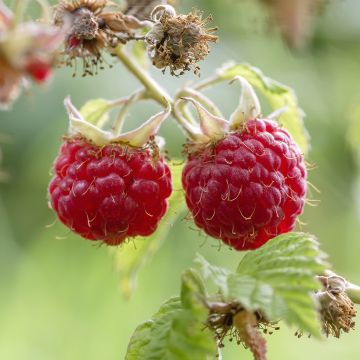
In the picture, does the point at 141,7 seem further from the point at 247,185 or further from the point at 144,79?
the point at 247,185

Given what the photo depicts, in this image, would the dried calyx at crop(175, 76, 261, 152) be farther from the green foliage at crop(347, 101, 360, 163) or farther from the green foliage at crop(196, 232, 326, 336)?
the green foliage at crop(347, 101, 360, 163)

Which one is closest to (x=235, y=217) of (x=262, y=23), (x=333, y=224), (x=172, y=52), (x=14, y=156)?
(x=172, y=52)

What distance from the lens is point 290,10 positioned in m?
1.76

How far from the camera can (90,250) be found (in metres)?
4.62

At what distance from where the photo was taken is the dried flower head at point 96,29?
6.09 feet

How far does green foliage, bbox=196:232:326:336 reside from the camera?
148 centimetres

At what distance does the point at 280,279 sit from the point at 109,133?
1.96 ft

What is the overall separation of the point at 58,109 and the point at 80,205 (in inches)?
125

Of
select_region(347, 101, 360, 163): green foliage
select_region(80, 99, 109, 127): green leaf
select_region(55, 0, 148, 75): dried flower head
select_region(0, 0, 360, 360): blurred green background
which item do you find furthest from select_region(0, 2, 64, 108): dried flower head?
select_region(0, 0, 360, 360): blurred green background

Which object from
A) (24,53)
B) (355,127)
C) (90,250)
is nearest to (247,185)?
(24,53)

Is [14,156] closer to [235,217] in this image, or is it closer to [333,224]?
[333,224]

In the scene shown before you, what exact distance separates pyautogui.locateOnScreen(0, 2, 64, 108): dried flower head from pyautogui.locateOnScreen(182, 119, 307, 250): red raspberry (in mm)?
847

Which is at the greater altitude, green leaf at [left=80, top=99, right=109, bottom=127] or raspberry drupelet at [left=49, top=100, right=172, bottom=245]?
green leaf at [left=80, top=99, right=109, bottom=127]

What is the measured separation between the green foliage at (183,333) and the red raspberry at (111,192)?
30 cm
